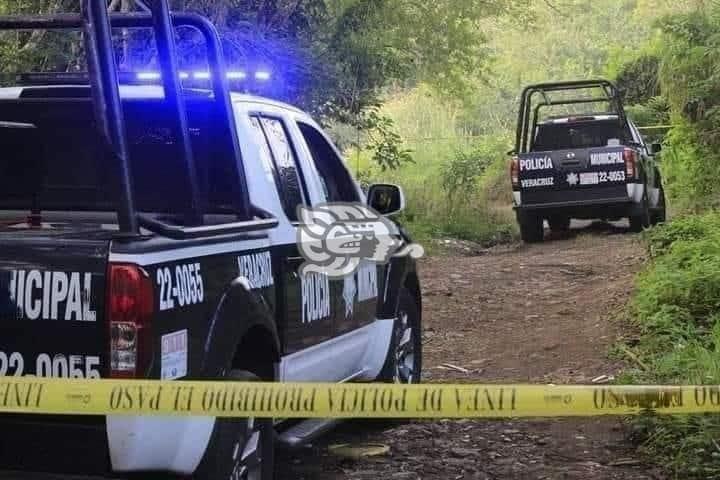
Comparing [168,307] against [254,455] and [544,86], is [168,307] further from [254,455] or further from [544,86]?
[544,86]

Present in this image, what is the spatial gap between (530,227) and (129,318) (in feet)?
41.6

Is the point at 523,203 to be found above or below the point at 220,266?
below

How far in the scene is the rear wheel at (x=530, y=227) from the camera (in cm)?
1505

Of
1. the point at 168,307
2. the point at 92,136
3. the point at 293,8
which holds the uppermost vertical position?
the point at 293,8

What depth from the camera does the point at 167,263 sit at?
10.6 ft

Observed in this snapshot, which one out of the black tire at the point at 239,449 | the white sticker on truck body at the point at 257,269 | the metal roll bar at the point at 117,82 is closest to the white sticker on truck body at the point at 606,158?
the metal roll bar at the point at 117,82

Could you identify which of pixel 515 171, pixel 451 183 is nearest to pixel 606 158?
pixel 515 171

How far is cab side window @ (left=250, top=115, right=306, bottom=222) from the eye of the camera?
4535mm

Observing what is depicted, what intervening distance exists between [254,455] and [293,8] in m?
8.86

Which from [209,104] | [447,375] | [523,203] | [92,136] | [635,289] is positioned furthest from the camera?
[523,203]

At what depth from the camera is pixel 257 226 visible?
3.95 metres

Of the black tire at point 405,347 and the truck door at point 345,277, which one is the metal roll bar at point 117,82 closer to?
the truck door at point 345,277

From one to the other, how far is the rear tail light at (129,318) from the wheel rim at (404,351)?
2950 mm

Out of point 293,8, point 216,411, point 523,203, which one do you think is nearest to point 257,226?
point 216,411
